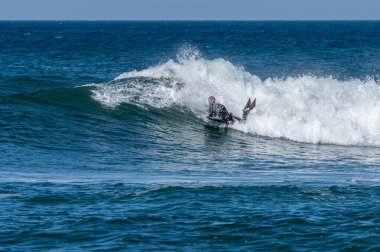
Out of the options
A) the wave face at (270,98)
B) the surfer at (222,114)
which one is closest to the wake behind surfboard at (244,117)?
the surfer at (222,114)

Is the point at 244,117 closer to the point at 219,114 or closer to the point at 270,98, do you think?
the point at 219,114

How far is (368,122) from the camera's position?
26.4 m

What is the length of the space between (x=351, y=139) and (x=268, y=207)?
11483 millimetres

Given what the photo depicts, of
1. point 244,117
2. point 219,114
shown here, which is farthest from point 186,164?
point 244,117

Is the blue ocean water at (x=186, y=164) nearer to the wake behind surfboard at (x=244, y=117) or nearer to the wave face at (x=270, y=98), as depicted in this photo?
the wave face at (x=270, y=98)

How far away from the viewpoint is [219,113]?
26469mm

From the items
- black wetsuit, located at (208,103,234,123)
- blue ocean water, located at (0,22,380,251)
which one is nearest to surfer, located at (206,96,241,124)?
black wetsuit, located at (208,103,234,123)

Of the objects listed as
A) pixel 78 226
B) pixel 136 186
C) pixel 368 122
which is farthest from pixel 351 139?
pixel 78 226

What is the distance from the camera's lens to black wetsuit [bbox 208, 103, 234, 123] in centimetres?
2639

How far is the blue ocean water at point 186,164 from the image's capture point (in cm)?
1253

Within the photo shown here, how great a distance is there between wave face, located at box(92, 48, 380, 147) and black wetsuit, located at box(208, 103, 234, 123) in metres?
0.45

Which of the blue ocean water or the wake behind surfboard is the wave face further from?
the wake behind surfboard

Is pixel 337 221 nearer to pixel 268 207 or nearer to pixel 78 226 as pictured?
pixel 268 207

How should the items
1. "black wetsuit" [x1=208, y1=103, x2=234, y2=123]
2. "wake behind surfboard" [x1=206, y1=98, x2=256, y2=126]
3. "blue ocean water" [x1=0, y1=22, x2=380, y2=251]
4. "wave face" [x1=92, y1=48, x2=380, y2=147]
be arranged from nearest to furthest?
"blue ocean water" [x1=0, y1=22, x2=380, y2=251] < "wave face" [x1=92, y1=48, x2=380, y2=147] < "black wetsuit" [x1=208, y1=103, x2=234, y2=123] < "wake behind surfboard" [x1=206, y1=98, x2=256, y2=126]
